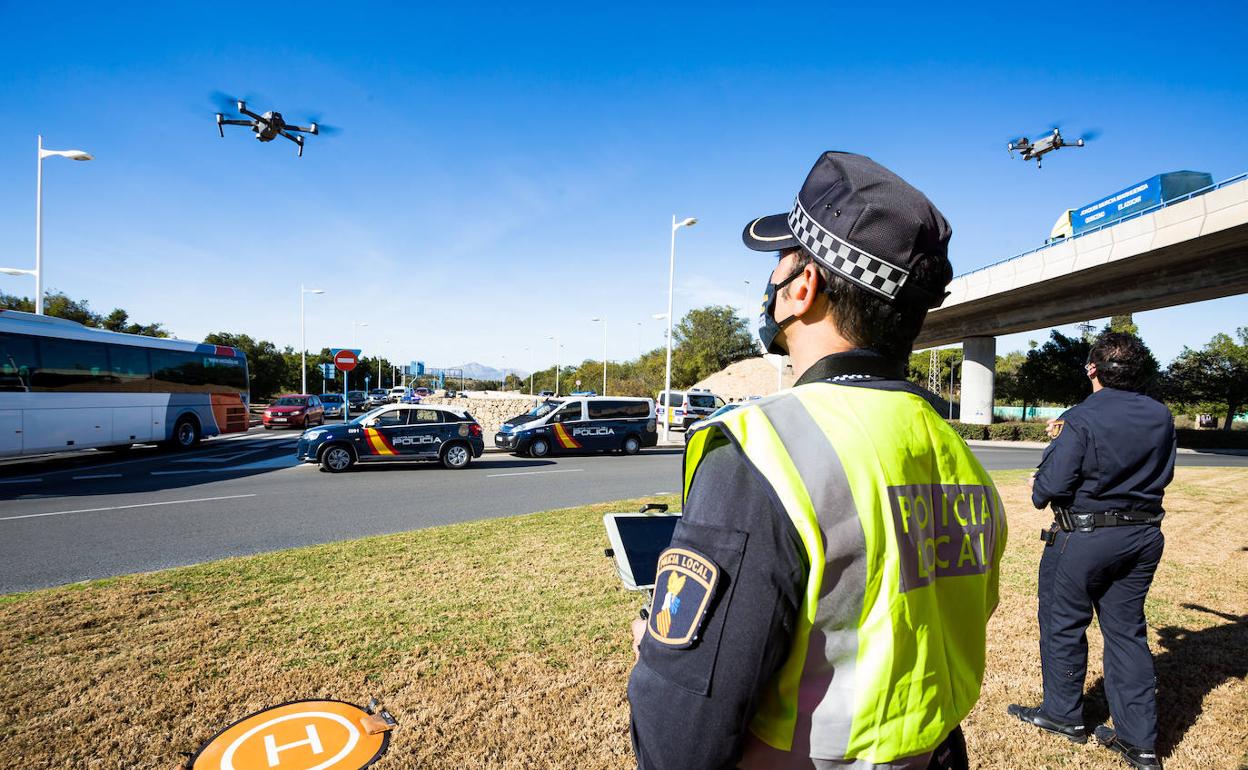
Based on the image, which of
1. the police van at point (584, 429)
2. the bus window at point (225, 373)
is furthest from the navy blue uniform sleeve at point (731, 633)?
the bus window at point (225, 373)

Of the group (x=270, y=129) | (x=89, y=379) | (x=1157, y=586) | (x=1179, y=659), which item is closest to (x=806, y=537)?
(x=1179, y=659)

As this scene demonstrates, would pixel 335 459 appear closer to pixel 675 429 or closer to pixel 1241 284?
pixel 675 429

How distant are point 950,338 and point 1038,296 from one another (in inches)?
375

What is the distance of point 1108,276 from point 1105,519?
1097 inches

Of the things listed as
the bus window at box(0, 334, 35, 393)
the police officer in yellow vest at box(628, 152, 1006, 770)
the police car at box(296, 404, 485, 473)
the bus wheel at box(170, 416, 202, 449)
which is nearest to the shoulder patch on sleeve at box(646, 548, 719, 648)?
the police officer in yellow vest at box(628, 152, 1006, 770)

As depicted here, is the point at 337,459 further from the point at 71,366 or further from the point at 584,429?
the point at 584,429

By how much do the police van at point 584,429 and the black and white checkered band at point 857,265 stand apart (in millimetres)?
16729

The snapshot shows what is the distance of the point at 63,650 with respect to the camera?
3848mm

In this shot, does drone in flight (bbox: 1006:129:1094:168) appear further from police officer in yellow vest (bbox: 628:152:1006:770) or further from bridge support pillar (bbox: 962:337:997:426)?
police officer in yellow vest (bbox: 628:152:1006:770)

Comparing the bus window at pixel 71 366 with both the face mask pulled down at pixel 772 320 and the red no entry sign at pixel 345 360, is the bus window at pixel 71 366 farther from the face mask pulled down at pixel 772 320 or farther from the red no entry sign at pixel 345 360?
the face mask pulled down at pixel 772 320

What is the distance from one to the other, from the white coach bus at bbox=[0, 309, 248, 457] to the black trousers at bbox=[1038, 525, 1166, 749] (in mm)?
17581

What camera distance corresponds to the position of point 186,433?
1797 centimetres

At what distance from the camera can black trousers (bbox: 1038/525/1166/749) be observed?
2961 mm

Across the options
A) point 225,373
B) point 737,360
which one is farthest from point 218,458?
point 737,360
